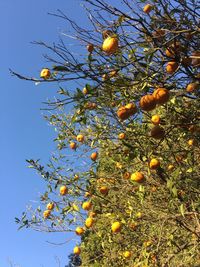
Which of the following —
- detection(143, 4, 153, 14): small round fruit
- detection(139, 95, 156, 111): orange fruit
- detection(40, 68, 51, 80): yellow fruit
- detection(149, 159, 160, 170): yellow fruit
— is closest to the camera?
detection(139, 95, 156, 111): orange fruit

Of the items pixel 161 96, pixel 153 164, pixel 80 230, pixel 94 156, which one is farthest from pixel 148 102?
pixel 80 230

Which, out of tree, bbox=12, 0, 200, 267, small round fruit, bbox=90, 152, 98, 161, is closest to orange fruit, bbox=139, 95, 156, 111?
tree, bbox=12, 0, 200, 267

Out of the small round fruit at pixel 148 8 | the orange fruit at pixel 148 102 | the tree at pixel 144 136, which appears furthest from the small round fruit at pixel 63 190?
the orange fruit at pixel 148 102

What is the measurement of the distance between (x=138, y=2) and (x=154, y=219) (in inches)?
81.0

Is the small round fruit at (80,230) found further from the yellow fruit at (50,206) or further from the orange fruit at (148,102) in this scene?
the orange fruit at (148,102)

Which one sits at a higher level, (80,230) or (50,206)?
(50,206)

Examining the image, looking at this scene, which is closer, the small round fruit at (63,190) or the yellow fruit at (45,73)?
the yellow fruit at (45,73)

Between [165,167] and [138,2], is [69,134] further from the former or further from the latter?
[138,2]

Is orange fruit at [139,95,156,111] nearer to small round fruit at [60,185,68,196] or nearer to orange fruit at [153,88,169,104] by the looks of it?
orange fruit at [153,88,169,104]

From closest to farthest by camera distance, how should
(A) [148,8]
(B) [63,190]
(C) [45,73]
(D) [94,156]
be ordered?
(C) [45,73] < (A) [148,8] < (B) [63,190] < (D) [94,156]

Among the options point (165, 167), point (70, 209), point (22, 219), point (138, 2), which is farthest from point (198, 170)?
point (22, 219)

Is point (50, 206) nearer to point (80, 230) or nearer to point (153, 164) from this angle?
point (80, 230)

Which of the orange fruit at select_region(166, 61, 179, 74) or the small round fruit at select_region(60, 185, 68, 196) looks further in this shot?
the small round fruit at select_region(60, 185, 68, 196)

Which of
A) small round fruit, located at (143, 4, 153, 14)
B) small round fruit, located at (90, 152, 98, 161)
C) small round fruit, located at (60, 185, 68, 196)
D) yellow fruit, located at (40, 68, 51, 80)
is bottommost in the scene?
yellow fruit, located at (40, 68, 51, 80)
